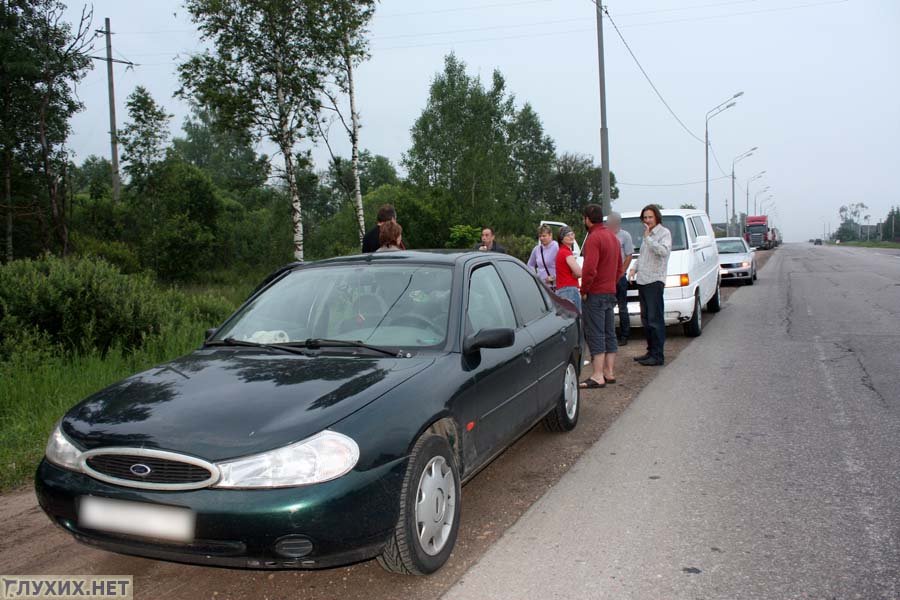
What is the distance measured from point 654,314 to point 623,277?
1.80 meters

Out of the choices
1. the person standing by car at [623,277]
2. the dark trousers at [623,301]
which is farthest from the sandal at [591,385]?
the dark trousers at [623,301]

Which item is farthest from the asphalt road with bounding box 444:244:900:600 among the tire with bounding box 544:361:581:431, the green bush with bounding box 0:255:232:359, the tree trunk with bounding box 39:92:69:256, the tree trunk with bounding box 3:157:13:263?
the tree trunk with bounding box 3:157:13:263

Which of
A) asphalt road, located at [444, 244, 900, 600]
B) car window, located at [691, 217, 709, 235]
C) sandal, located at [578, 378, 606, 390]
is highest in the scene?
car window, located at [691, 217, 709, 235]

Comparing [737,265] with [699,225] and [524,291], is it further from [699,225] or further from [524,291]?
[524,291]

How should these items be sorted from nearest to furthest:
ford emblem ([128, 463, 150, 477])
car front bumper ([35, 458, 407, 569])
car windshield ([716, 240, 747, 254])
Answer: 1. car front bumper ([35, 458, 407, 569])
2. ford emblem ([128, 463, 150, 477])
3. car windshield ([716, 240, 747, 254])

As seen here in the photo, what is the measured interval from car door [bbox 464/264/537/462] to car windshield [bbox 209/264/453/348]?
228mm

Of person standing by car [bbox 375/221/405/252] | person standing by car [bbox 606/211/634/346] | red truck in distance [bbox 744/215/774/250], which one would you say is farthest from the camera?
red truck in distance [bbox 744/215/774/250]

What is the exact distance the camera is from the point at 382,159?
278ft

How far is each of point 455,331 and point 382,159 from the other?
83218mm

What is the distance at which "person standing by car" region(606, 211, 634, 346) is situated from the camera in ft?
32.3

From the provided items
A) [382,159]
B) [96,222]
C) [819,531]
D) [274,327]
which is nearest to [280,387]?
[274,327]

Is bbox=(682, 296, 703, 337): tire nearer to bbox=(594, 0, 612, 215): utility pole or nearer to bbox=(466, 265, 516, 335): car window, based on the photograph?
bbox=(594, 0, 612, 215): utility pole

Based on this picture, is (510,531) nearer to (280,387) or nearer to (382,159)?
(280,387)

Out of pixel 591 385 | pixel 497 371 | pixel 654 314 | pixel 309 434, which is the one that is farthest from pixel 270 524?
pixel 654 314
